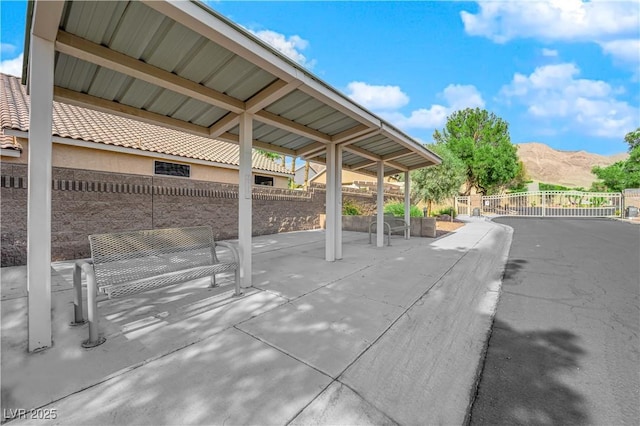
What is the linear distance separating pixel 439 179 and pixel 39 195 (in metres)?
15.4

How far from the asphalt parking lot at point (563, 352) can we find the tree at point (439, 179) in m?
9.77

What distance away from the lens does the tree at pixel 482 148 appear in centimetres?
3212

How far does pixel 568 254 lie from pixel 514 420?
780 centimetres

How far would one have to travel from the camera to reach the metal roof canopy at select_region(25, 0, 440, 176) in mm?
2545

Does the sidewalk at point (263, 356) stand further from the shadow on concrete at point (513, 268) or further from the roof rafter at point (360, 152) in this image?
the roof rafter at point (360, 152)

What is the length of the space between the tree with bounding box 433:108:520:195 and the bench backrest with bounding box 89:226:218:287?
34275mm

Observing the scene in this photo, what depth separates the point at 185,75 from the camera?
11.6ft

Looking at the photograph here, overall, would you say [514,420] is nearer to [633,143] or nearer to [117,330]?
[117,330]

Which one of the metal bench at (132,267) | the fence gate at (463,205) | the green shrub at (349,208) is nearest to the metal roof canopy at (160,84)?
the metal bench at (132,267)

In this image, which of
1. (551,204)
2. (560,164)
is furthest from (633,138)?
(560,164)

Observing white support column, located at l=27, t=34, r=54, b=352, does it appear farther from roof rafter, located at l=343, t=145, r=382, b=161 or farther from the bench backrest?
roof rafter, located at l=343, t=145, r=382, b=161

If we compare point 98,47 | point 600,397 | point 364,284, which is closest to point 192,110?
point 98,47

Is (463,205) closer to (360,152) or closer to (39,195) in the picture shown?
(360,152)

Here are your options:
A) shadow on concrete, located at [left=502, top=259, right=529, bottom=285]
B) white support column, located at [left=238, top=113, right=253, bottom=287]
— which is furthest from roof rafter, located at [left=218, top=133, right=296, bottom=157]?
shadow on concrete, located at [left=502, top=259, right=529, bottom=285]
